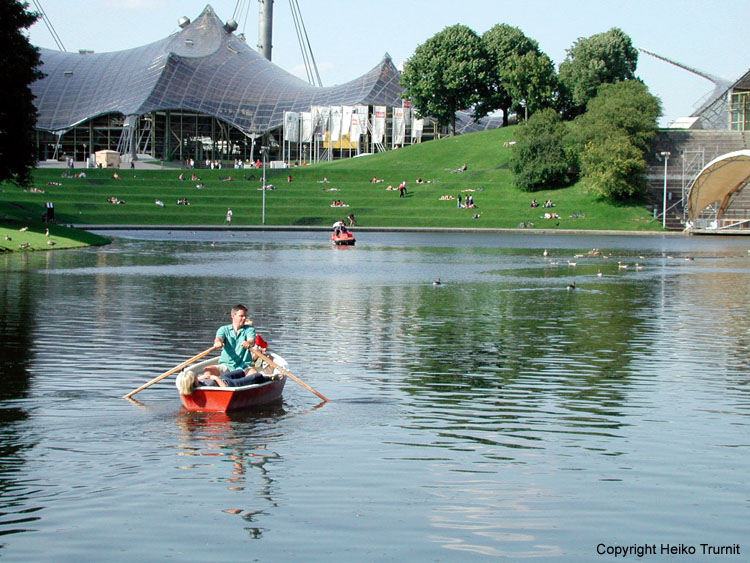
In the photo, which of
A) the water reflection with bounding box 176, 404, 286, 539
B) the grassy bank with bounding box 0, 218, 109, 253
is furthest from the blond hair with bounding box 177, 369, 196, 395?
the grassy bank with bounding box 0, 218, 109, 253

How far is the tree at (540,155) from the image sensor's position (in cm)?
10181

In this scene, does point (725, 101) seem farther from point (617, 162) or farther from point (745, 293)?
point (745, 293)

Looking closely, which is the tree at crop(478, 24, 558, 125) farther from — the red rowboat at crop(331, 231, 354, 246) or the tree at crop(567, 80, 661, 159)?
the red rowboat at crop(331, 231, 354, 246)

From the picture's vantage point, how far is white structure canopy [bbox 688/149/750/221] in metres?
90.1

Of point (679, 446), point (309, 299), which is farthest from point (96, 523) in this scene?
point (309, 299)

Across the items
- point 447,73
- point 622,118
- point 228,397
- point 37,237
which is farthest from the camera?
point 447,73

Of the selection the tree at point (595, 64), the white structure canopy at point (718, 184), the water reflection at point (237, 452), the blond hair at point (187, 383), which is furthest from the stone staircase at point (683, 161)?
the blond hair at point (187, 383)

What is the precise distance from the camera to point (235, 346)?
16.2m

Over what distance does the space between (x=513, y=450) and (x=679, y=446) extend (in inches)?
87.5

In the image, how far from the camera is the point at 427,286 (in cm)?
3712

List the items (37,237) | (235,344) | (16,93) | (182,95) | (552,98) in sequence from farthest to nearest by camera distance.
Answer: (182,95)
(552,98)
(37,237)
(16,93)
(235,344)

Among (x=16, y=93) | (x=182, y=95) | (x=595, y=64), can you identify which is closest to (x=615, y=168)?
(x=595, y=64)

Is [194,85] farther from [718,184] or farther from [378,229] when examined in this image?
[718,184]

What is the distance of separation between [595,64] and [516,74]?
31.1ft
